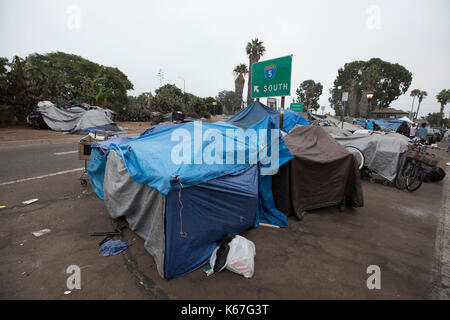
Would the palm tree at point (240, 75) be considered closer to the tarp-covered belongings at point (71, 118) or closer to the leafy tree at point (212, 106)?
the leafy tree at point (212, 106)

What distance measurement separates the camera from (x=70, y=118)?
14547 mm

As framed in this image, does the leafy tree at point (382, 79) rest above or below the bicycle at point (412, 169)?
above

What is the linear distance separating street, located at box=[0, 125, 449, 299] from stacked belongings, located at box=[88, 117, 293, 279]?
0.31 meters

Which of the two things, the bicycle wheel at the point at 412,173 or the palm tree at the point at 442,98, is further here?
the palm tree at the point at 442,98

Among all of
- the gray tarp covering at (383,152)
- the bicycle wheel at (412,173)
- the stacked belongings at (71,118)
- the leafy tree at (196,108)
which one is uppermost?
the leafy tree at (196,108)

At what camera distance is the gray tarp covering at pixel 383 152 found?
20.6ft

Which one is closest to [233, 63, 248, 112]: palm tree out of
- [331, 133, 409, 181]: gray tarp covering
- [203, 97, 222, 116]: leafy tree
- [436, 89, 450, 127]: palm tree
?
[203, 97, 222, 116]: leafy tree

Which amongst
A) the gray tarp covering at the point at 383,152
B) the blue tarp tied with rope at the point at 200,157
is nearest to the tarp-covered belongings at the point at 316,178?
the blue tarp tied with rope at the point at 200,157

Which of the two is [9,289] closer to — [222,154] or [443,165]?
[222,154]

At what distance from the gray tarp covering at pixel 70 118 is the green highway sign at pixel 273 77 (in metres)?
13.7

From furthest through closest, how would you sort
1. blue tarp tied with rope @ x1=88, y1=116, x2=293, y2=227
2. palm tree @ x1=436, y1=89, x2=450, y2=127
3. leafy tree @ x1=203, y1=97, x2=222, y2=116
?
1. palm tree @ x1=436, y1=89, x2=450, y2=127
2. leafy tree @ x1=203, y1=97, x2=222, y2=116
3. blue tarp tied with rope @ x1=88, y1=116, x2=293, y2=227

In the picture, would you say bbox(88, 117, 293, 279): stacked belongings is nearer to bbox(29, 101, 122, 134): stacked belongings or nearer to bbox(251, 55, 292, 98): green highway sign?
bbox(251, 55, 292, 98): green highway sign

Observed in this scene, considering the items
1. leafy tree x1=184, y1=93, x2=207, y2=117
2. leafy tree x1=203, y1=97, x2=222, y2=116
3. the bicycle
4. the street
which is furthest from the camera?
leafy tree x1=203, y1=97, x2=222, y2=116

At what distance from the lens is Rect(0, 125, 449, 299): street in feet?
7.64
